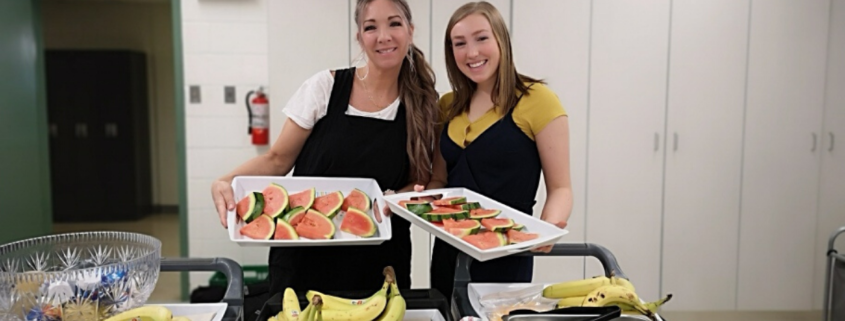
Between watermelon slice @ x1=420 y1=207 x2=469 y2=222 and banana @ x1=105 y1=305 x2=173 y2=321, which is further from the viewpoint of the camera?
watermelon slice @ x1=420 y1=207 x2=469 y2=222

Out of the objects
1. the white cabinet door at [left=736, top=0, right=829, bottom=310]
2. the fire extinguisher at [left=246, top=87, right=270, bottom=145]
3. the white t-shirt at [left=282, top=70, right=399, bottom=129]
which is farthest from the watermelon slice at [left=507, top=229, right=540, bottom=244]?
the white cabinet door at [left=736, top=0, right=829, bottom=310]

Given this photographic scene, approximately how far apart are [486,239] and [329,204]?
1.58 feet

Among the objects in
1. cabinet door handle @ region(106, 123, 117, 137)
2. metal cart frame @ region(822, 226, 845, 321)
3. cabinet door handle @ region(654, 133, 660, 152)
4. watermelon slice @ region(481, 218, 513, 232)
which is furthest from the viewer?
cabinet door handle @ region(106, 123, 117, 137)

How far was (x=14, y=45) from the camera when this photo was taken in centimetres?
382

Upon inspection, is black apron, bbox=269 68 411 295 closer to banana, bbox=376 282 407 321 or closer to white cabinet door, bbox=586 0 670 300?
banana, bbox=376 282 407 321

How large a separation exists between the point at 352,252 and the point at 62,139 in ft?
19.9

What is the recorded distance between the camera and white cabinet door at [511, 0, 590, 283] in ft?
10.7

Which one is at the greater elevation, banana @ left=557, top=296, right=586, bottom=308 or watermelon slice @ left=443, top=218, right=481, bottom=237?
watermelon slice @ left=443, top=218, right=481, bottom=237

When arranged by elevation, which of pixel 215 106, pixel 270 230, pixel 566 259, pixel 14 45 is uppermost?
pixel 14 45

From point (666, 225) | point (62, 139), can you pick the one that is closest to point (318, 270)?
point (666, 225)

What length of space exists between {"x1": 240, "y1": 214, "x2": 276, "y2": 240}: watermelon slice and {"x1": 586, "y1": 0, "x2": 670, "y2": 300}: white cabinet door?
2.23 meters

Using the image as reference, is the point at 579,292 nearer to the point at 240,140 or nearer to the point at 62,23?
the point at 240,140

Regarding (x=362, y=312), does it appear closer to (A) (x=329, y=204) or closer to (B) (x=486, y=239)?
(B) (x=486, y=239)

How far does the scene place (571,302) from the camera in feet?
4.40
